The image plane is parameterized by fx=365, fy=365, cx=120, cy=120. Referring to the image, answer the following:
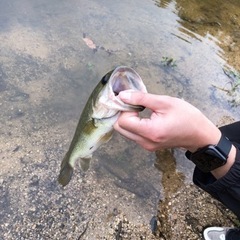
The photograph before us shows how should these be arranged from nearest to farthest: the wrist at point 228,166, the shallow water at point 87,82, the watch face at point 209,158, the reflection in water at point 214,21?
the watch face at point 209,158
the wrist at point 228,166
the shallow water at point 87,82
the reflection in water at point 214,21

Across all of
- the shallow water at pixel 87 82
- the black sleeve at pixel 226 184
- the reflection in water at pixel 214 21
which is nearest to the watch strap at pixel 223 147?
the black sleeve at pixel 226 184

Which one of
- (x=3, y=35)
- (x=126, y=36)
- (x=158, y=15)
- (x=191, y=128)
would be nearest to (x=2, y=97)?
(x=3, y=35)

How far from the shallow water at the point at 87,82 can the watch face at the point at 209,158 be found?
99cm

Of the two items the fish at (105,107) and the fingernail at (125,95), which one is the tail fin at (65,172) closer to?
the fish at (105,107)

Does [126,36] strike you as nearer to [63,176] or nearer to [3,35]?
[3,35]

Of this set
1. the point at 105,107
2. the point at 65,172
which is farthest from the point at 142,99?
the point at 65,172

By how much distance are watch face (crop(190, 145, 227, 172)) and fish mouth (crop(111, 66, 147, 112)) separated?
0.50 m

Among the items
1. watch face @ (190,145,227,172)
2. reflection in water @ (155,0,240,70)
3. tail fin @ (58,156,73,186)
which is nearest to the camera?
watch face @ (190,145,227,172)

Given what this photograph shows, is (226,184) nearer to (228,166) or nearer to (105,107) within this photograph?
(228,166)

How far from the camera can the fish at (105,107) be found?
80.7 inches

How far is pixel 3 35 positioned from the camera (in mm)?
4484

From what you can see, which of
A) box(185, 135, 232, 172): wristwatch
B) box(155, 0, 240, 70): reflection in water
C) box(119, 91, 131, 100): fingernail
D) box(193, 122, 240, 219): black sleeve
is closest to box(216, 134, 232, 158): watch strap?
box(185, 135, 232, 172): wristwatch

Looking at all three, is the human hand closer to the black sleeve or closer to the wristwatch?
the wristwatch

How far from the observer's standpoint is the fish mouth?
2033 millimetres
